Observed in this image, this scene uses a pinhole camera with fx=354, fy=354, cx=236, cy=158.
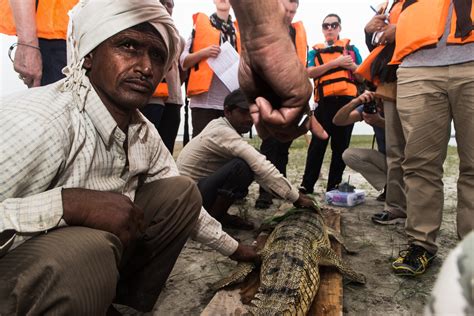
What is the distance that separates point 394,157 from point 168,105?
2.46m

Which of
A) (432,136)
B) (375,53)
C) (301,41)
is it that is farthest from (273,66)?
(301,41)

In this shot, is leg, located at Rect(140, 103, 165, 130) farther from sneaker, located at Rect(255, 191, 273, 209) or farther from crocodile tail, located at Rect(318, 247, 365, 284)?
crocodile tail, located at Rect(318, 247, 365, 284)

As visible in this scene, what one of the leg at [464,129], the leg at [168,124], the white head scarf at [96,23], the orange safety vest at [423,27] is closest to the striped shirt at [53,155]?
the white head scarf at [96,23]

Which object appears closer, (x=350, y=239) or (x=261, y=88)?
(x=261, y=88)

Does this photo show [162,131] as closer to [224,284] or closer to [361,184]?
[224,284]

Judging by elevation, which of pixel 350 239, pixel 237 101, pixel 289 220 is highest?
pixel 237 101

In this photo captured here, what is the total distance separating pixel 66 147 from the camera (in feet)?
4.95

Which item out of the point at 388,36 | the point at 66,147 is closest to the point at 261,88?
the point at 66,147

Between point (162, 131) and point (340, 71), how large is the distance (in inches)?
105

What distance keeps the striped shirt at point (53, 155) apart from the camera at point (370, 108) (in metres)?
3.09

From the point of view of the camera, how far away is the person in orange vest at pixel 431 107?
7.93 feet

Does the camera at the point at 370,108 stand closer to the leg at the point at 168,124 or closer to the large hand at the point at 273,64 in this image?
the leg at the point at 168,124

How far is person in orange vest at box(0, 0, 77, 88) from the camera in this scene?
7.14 feet

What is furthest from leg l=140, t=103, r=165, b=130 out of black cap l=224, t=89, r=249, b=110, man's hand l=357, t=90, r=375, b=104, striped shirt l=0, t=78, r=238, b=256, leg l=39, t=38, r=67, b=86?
man's hand l=357, t=90, r=375, b=104
